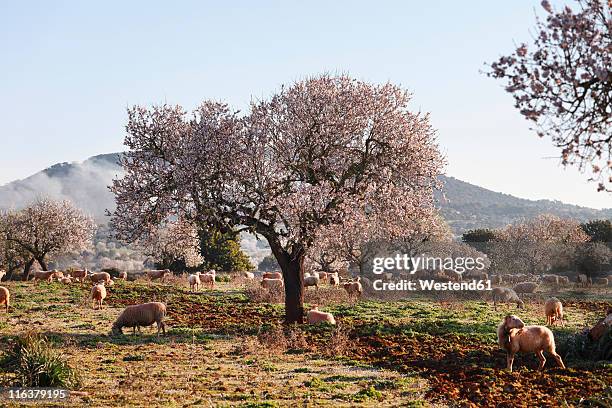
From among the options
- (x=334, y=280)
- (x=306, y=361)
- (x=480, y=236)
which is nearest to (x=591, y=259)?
(x=480, y=236)

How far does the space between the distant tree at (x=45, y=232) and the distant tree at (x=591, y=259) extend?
49.1 m

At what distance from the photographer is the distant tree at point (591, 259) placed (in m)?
64.5

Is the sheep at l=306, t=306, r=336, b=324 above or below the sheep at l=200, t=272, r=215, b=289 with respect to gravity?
below

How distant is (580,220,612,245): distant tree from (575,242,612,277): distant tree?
7.95m

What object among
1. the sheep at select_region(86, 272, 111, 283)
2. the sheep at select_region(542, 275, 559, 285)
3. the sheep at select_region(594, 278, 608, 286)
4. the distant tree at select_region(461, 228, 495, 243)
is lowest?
the sheep at select_region(594, 278, 608, 286)

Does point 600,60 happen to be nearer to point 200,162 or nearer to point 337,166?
point 337,166

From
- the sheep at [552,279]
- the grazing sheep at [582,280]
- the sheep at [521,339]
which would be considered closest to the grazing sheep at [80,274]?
the sheep at [521,339]

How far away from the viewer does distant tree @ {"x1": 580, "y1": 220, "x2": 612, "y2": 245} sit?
74.9 meters

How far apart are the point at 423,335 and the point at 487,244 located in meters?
54.2

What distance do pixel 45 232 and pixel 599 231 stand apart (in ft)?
201

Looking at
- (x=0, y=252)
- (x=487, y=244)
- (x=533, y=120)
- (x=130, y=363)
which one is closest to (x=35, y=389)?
(x=130, y=363)

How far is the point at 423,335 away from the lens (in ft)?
78.8

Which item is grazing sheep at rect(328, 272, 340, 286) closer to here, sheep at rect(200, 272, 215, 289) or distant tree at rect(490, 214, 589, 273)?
sheep at rect(200, 272, 215, 289)

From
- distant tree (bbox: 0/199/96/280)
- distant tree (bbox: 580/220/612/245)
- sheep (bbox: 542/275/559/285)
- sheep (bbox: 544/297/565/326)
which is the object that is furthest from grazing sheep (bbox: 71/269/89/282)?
distant tree (bbox: 580/220/612/245)
